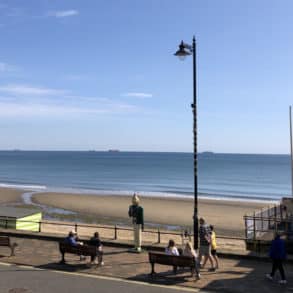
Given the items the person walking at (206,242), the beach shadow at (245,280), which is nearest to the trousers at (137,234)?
the person walking at (206,242)

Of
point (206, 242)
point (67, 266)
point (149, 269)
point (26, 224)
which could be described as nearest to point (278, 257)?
point (206, 242)

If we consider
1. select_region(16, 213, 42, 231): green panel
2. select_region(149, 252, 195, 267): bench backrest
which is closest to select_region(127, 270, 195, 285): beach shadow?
select_region(149, 252, 195, 267): bench backrest

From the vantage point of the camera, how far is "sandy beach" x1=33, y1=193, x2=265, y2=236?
105 feet

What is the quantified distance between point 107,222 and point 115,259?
17.8m

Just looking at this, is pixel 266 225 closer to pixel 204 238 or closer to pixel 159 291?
pixel 204 238

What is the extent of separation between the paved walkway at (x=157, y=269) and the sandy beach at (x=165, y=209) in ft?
48.5

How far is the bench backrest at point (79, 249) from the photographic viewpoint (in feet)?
42.2

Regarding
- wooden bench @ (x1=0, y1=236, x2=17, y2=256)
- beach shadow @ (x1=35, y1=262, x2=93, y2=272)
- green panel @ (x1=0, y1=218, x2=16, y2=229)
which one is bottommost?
beach shadow @ (x1=35, y1=262, x2=93, y2=272)

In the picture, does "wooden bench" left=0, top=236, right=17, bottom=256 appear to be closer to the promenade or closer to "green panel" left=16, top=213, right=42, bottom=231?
the promenade

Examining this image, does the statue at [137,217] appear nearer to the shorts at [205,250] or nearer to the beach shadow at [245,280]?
the shorts at [205,250]

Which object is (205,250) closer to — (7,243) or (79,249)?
(79,249)

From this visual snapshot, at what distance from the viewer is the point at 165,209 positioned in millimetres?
38719

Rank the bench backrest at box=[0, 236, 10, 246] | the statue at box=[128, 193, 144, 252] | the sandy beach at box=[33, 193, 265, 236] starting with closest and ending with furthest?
1. the bench backrest at box=[0, 236, 10, 246]
2. the statue at box=[128, 193, 144, 252]
3. the sandy beach at box=[33, 193, 265, 236]

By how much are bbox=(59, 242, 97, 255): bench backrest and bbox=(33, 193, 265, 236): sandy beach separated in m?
16.5
